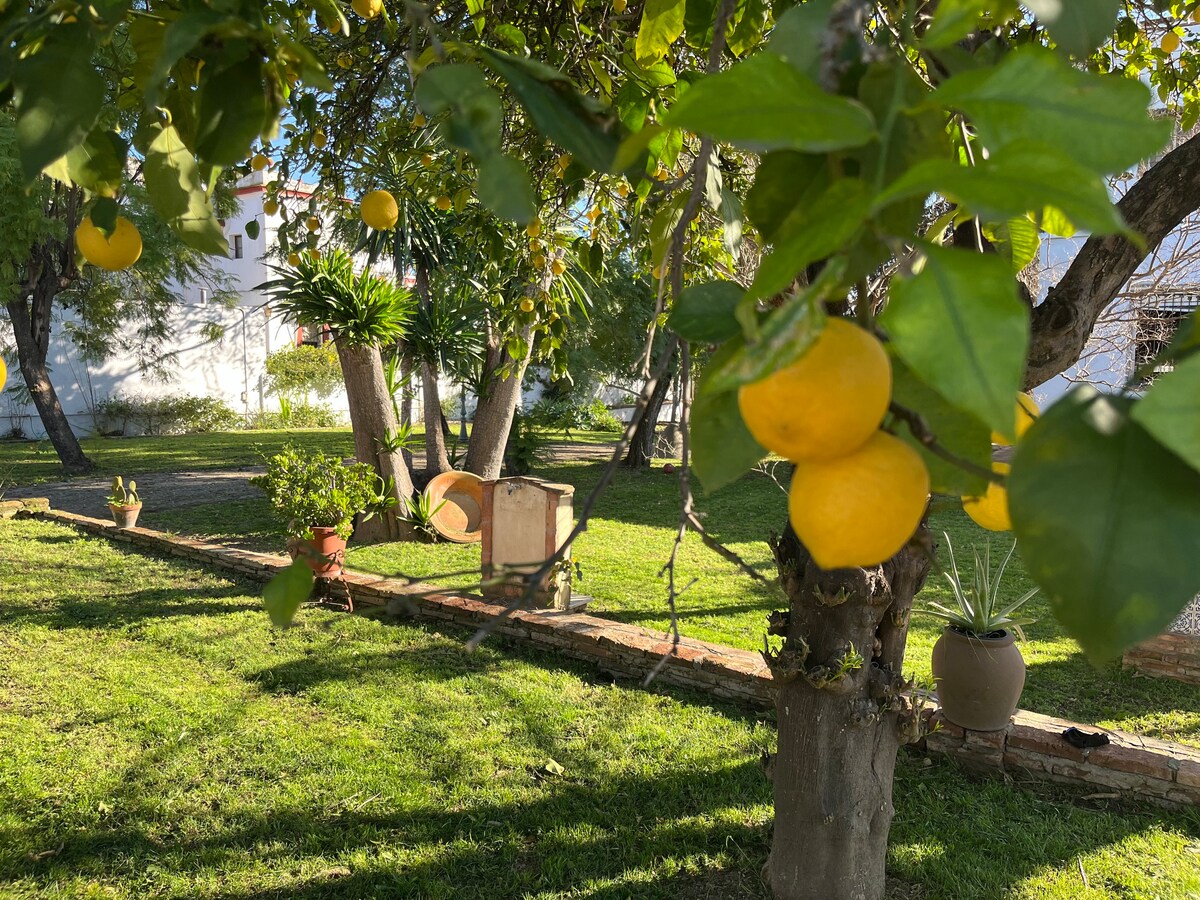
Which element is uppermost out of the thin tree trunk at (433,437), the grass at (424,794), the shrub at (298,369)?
the shrub at (298,369)

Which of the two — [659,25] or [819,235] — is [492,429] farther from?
[819,235]

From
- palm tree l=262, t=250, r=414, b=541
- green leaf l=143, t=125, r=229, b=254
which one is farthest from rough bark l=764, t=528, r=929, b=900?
palm tree l=262, t=250, r=414, b=541

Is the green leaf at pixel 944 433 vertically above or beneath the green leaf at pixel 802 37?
beneath

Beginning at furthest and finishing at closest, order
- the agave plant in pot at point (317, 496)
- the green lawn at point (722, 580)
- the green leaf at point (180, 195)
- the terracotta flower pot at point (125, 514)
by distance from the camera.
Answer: the terracotta flower pot at point (125, 514)
the agave plant in pot at point (317, 496)
the green lawn at point (722, 580)
the green leaf at point (180, 195)

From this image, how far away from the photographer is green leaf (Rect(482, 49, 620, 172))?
50 cm

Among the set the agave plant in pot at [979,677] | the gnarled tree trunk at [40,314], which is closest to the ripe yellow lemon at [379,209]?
the agave plant in pot at [979,677]

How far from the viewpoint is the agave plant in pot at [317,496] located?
601 centimetres

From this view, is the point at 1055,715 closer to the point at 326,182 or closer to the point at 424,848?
the point at 424,848

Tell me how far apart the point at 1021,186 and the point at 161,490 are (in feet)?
37.1

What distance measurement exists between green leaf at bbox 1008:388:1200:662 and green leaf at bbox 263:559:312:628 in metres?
0.37

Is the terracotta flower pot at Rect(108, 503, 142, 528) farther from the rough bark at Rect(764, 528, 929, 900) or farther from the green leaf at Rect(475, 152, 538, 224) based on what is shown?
the green leaf at Rect(475, 152, 538, 224)

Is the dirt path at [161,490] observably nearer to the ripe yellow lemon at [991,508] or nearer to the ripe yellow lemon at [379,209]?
the ripe yellow lemon at [379,209]

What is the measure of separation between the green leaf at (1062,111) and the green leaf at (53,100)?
1.84ft

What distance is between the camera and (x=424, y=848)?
9.23ft
